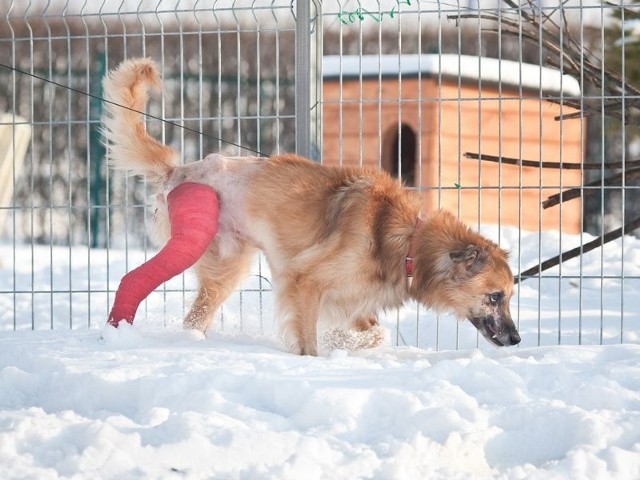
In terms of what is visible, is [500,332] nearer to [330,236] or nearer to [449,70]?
[330,236]

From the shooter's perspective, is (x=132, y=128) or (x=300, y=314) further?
(x=132, y=128)

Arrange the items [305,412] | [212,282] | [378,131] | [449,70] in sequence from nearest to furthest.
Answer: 1. [305,412]
2. [212,282]
3. [378,131]
4. [449,70]

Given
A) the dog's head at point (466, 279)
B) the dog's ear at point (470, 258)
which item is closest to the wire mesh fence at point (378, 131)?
the dog's head at point (466, 279)

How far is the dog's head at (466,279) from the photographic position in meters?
5.03

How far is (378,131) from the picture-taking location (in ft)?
22.2

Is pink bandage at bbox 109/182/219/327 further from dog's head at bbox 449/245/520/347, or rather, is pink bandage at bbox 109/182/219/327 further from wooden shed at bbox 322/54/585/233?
wooden shed at bbox 322/54/585/233

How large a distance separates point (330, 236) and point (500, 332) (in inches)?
37.5

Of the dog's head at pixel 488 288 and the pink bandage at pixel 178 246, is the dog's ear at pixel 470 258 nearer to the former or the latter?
the dog's head at pixel 488 288

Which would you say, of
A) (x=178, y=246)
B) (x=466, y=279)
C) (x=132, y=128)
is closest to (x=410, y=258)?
(x=466, y=279)

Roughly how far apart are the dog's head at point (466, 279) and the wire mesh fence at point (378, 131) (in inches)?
22.8

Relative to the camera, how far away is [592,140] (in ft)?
45.9

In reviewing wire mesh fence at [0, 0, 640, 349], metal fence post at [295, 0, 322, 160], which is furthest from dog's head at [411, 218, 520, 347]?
metal fence post at [295, 0, 322, 160]

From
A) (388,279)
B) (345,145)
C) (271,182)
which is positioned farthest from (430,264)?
(345,145)

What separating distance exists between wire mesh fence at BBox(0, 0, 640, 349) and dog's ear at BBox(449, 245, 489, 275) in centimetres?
69
